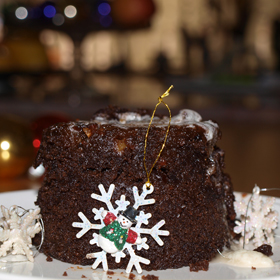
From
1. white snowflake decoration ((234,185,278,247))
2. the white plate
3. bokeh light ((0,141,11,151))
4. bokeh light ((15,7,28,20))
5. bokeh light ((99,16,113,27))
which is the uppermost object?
bokeh light ((15,7,28,20))

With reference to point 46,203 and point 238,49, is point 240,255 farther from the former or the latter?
point 238,49

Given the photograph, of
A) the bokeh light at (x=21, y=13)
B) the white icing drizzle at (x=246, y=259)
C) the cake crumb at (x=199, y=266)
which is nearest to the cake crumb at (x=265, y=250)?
the white icing drizzle at (x=246, y=259)

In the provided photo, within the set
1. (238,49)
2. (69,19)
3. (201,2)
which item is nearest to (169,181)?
(69,19)

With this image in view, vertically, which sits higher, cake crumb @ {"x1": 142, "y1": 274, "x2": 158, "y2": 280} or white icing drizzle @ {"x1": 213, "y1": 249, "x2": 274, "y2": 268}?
white icing drizzle @ {"x1": 213, "y1": 249, "x2": 274, "y2": 268}

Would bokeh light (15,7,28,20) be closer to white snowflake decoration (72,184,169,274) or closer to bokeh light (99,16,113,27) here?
bokeh light (99,16,113,27)

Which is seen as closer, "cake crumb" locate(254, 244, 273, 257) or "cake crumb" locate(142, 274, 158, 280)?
"cake crumb" locate(142, 274, 158, 280)

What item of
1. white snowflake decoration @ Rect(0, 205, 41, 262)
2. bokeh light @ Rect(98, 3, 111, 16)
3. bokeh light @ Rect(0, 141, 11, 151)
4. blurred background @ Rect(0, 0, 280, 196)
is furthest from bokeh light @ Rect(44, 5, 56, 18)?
white snowflake decoration @ Rect(0, 205, 41, 262)
